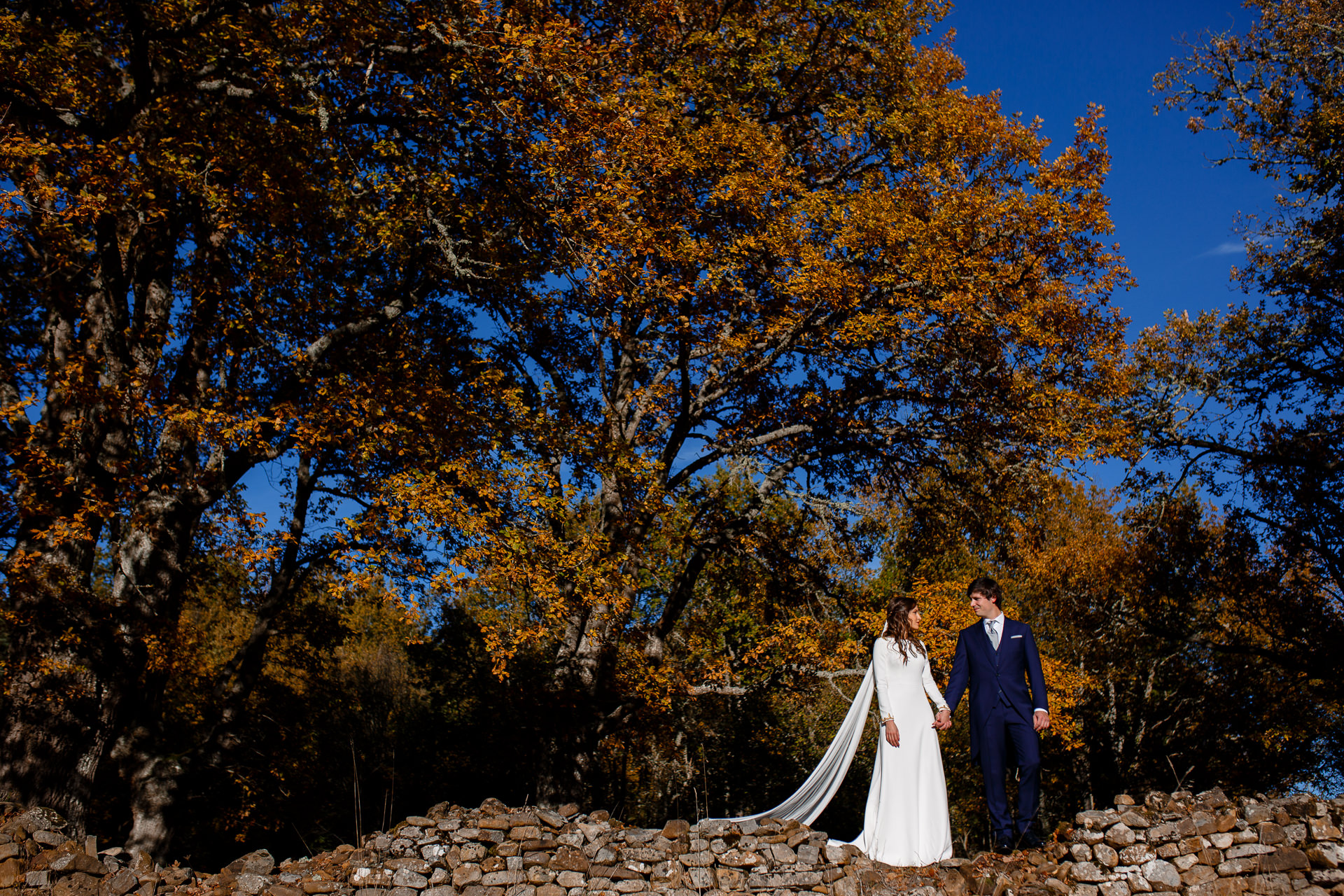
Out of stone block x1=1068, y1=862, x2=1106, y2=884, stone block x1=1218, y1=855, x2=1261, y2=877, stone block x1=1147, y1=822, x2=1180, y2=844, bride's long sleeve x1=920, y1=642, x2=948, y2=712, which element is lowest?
stone block x1=1068, y1=862, x2=1106, y2=884

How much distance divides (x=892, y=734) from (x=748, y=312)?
7519 millimetres

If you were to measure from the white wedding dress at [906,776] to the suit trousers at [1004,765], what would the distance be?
1.04ft

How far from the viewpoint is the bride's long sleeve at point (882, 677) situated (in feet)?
19.5

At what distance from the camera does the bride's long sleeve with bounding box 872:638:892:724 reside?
235 inches

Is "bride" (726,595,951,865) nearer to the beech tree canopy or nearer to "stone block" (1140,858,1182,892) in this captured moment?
"stone block" (1140,858,1182,892)

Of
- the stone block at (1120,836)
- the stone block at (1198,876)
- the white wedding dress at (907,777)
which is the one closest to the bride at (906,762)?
the white wedding dress at (907,777)

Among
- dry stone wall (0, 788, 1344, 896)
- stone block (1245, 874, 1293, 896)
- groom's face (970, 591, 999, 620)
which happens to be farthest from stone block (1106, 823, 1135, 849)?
groom's face (970, 591, 999, 620)

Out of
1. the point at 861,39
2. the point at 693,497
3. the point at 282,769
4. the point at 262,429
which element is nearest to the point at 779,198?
the point at 861,39

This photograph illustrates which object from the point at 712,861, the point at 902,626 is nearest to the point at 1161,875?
the point at 902,626

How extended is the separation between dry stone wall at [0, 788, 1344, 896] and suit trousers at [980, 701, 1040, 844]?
0.21m

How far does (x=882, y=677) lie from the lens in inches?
237

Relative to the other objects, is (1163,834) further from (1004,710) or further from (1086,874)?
(1004,710)

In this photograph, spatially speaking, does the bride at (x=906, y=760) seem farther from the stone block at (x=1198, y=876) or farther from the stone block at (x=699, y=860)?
the stone block at (x=1198, y=876)

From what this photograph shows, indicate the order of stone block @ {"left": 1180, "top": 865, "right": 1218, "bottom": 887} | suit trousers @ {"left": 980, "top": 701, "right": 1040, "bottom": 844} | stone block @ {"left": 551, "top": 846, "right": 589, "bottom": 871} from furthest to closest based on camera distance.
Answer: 1. stone block @ {"left": 551, "top": 846, "right": 589, "bottom": 871}
2. suit trousers @ {"left": 980, "top": 701, "right": 1040, "bottom": 844}
3. stone block @ {"left": 1180, "top": 865, "right": 1218, "bottom": 887}
